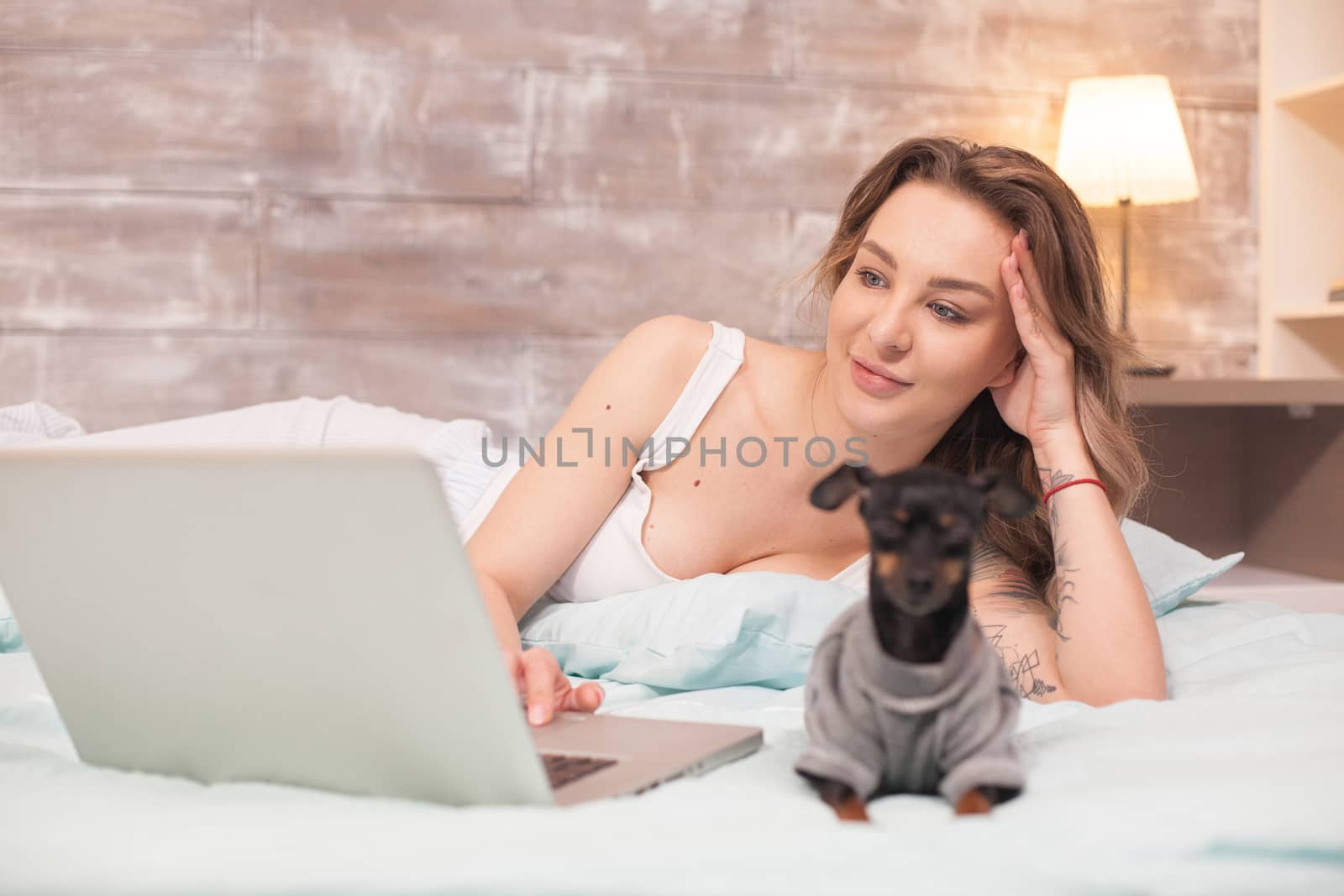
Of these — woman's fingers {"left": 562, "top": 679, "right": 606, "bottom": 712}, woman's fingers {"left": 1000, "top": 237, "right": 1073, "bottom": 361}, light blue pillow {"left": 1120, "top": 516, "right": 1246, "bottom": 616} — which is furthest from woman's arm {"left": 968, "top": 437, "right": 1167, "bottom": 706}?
woman's fingers {"left": 562, "top": 679, "right": 606, "bottom": 712}

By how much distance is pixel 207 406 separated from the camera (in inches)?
92.6

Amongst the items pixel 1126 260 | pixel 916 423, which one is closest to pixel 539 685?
pixel 916 423

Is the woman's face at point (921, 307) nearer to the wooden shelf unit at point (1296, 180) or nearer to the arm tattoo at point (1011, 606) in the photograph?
the arm tattoo at point (1011, 606)

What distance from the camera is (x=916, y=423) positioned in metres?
1.43

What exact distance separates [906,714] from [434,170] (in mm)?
1953

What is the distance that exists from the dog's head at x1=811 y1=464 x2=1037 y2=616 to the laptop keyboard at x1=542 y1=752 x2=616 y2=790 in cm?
23

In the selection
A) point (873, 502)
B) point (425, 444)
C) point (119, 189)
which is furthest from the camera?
point (119, 189)

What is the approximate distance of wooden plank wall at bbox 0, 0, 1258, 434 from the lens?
2.29 m

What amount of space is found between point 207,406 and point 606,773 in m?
1.85

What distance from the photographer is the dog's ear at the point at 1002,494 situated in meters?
0.63

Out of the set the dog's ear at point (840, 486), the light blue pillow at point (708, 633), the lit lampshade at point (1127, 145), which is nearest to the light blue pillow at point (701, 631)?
the light blue pillow at point (708, 633)

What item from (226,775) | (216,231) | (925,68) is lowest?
(226,775)

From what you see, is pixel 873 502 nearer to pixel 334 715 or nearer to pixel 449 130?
pixel 334 715

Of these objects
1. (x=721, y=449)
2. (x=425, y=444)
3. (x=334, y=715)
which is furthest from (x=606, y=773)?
(x=425, y=444)
